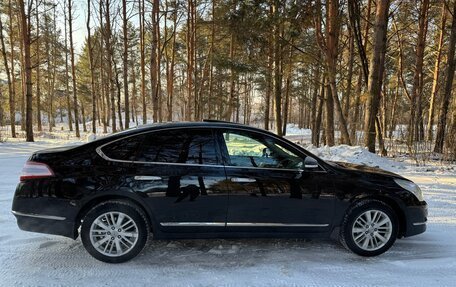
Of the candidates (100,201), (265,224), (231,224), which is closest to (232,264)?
(231,224)

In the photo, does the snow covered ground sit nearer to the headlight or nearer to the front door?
the front door

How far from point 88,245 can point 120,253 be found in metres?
0.36

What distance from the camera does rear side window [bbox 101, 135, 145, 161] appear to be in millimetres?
3803

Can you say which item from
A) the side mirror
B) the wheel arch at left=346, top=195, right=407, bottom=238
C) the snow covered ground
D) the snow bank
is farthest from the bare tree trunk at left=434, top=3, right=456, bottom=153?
the side mirror

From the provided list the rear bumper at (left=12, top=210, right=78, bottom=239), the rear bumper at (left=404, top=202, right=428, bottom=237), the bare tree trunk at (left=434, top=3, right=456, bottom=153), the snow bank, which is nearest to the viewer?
the rear bumper at (left=12, top=210, right=78, bottom=239)

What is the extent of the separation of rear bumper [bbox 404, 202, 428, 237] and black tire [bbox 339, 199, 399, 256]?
0.15 metres

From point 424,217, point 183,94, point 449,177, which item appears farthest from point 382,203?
point 183,94

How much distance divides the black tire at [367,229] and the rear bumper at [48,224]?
3159 mm

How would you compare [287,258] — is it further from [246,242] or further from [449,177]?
[449,177]

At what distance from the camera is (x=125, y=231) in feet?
12.3

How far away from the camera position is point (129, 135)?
391 centimetres

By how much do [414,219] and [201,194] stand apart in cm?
264

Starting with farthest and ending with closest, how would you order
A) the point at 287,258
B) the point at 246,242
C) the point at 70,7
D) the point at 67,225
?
the point at 70,7
the point at 246,242
the point at 287,258
the point at 67,225

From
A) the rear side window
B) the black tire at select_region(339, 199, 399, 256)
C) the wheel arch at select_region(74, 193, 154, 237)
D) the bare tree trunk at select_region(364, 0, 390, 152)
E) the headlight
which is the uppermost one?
the bare tree trunk at select_region(364, 0, 390, 152)
